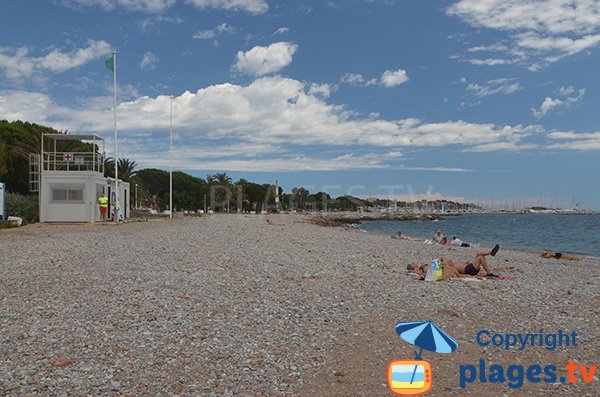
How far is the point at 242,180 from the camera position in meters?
113

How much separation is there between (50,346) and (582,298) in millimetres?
10846

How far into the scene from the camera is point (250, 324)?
8.13 metres

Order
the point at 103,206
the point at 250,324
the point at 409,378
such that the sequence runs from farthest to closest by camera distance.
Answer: the point at 103,206
the point at 250,324
the point at 409,378

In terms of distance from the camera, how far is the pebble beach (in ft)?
19.3

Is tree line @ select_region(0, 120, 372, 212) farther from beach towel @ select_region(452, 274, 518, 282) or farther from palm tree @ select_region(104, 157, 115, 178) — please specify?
beach towel @ select_region(452, 274, 518, 282)

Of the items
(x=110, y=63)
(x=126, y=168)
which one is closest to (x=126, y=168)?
(x=126, y=168)

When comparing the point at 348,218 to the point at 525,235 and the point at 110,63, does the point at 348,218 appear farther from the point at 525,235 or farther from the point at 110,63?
the point at 110,63

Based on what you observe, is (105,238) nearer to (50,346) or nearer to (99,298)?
(99,298)

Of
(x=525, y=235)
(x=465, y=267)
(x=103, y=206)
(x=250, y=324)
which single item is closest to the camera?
(x=250, y=324)

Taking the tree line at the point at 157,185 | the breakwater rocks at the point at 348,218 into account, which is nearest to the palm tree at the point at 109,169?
the tree line at the point at 157,185

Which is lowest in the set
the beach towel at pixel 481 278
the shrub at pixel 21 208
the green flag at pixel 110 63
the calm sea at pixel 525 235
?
the calm sea at pixel 525 235

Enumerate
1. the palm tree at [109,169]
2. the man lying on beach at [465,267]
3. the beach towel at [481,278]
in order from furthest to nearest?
the palm tree at [109,169] < the man lying on beach at [465,267] < the beach towel at [481,278]

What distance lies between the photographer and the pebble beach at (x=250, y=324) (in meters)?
5.89

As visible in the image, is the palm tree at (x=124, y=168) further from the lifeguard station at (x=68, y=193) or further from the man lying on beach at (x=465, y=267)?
the man lying on beach at (x=465, y=267)
